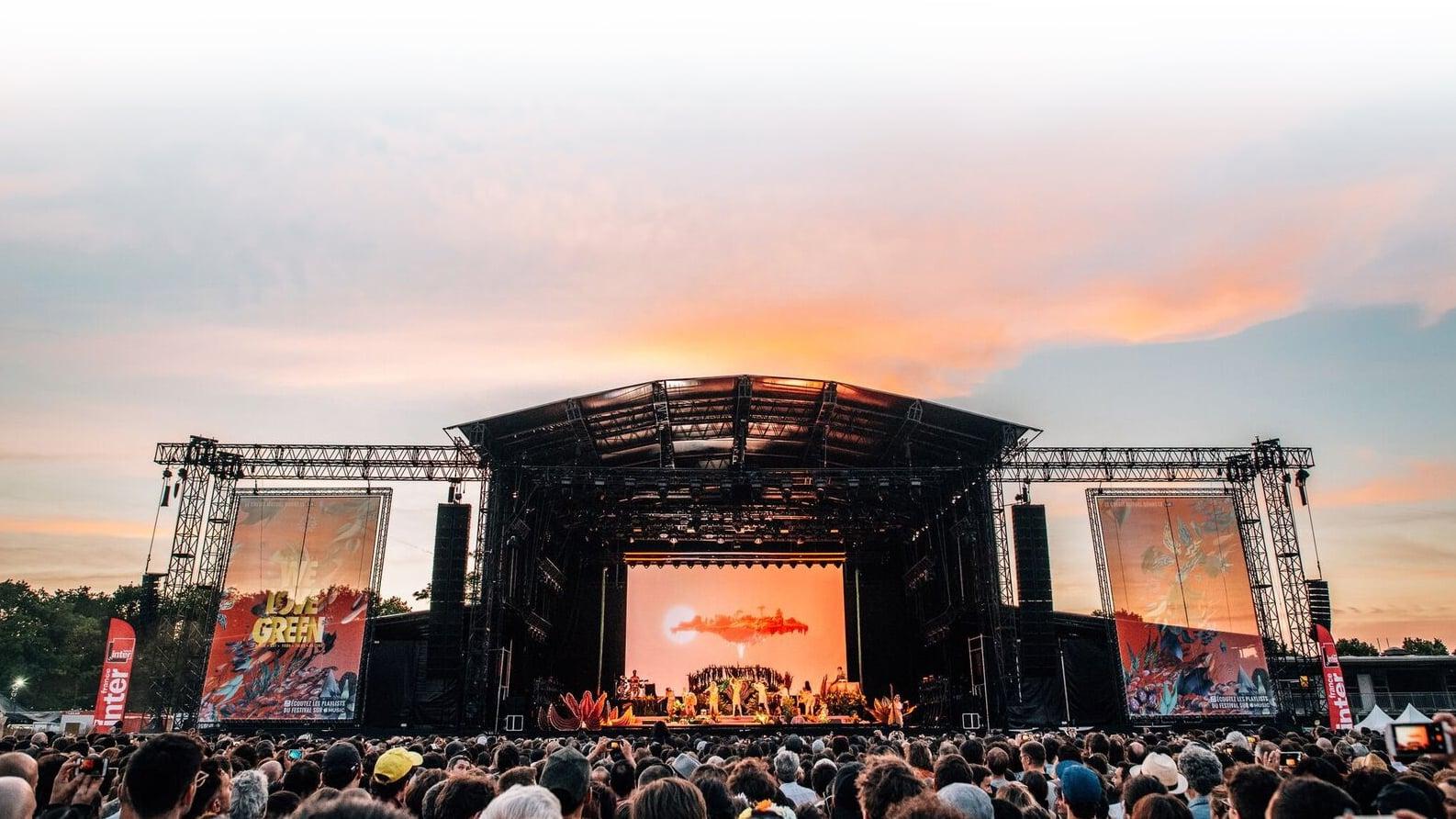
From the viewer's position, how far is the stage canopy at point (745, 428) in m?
24.1

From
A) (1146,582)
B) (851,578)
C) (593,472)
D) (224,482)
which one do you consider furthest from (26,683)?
(1146,582)

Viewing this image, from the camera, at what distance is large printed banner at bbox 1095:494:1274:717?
23.3m

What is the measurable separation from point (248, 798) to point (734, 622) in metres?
28.1

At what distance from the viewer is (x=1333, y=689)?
72.7 ft

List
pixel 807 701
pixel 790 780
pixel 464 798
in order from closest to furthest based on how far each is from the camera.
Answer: pixel 464 798, pixel 790 780, pixel 807 701

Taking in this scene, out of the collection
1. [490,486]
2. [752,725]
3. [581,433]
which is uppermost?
[581,433]

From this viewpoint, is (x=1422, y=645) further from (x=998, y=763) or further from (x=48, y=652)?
(x=48, y=652)

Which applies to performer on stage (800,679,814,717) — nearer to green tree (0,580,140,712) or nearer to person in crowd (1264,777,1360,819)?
A: person in crowd (1264,777,1360,819)

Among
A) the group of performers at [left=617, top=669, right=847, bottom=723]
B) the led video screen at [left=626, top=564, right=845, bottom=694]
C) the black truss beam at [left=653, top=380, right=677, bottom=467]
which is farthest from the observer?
the led video screen at [left=626, top=564, right=845, bottom=694]

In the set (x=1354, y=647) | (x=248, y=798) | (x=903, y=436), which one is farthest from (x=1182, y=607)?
(x=1354, y=647)

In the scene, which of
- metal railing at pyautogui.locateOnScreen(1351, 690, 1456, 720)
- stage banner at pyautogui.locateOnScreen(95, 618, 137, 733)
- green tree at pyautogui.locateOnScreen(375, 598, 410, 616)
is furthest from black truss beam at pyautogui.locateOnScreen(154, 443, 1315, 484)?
green tree at pyautogui.locateOnScreen(375, 598, 410, 616)

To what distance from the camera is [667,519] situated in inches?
1208

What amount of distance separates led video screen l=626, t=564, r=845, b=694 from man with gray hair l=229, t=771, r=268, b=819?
91.3ft

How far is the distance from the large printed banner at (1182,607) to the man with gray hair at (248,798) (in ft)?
75.8
